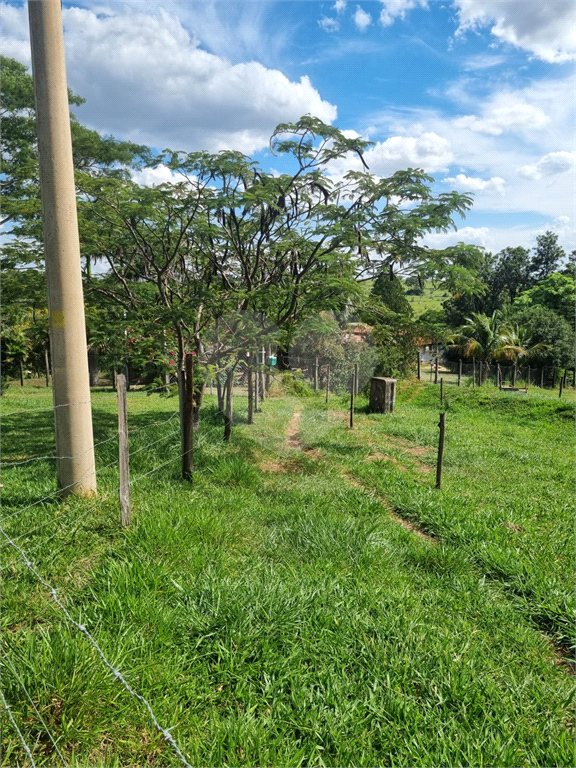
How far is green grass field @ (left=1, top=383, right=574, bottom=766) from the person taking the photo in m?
2.04

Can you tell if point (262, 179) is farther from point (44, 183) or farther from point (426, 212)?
point (44, 183)

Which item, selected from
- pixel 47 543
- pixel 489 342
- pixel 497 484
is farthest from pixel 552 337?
pixel 47 543

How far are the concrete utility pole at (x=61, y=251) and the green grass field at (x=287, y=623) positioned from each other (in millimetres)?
543

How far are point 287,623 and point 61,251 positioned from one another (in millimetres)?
3796

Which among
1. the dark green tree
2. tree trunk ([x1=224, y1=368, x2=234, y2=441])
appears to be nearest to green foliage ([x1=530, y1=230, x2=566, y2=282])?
the dark green tree

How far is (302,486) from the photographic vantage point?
582 centimetres

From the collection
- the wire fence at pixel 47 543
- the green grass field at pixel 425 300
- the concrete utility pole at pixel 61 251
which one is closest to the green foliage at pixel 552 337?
the green grass field at pixel 425 300

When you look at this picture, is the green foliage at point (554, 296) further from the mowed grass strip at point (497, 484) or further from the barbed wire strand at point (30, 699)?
the barbed wire strand at point (30, 699)

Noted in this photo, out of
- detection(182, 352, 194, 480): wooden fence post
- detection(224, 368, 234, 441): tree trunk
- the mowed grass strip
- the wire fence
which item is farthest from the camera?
detection(224, 368, 234, 441): tree trunk

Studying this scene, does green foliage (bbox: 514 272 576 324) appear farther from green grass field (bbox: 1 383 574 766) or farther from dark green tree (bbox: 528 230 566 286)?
green grass field (bbox: 1 383 574 766)

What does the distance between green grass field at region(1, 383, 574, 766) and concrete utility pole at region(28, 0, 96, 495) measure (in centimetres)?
54

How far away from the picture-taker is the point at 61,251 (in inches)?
171

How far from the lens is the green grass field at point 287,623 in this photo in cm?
204

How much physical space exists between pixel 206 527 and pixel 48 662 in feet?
5.70
